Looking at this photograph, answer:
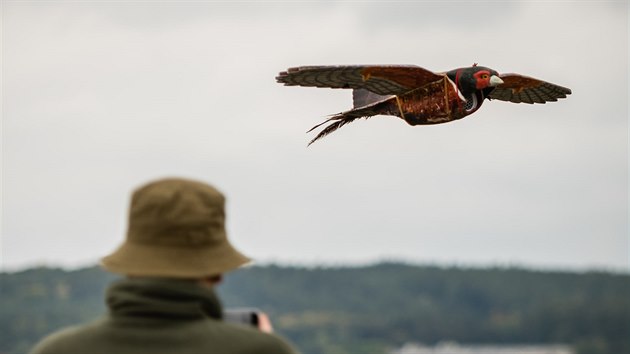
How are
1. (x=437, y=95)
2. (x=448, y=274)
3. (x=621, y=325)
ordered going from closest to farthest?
1. (x=437, y=95)
2. (x=621, y=325)
3. (x=448, y=274)

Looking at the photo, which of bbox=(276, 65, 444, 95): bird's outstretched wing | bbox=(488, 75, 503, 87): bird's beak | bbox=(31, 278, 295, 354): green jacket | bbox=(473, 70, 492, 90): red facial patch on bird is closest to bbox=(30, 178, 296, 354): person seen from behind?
bbox=(31, 278, 295, 354): green jacket

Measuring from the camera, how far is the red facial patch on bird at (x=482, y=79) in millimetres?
10711

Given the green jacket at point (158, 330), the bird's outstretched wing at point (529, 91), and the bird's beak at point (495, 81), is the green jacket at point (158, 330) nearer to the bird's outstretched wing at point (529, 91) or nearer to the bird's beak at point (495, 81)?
the bird's beak at point (495, 81)

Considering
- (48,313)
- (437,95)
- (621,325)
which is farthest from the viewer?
(621,325)

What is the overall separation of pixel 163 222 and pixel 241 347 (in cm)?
50

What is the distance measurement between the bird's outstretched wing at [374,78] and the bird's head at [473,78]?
12 cm

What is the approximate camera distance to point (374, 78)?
1073cm

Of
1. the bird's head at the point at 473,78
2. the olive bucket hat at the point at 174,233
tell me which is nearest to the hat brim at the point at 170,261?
the olive bucket hat at the point at 174,233

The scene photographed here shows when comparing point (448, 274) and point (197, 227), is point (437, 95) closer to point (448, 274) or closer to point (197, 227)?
point (197, 227)


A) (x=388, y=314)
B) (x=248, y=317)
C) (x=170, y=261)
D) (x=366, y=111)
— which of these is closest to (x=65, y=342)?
(x=170, y=261)

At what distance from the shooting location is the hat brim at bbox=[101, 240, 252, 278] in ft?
22.2

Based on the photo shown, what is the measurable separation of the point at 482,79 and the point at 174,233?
13.8 ft

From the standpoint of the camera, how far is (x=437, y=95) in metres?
10.7

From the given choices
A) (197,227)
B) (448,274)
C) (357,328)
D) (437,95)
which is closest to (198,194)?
(197,227)
